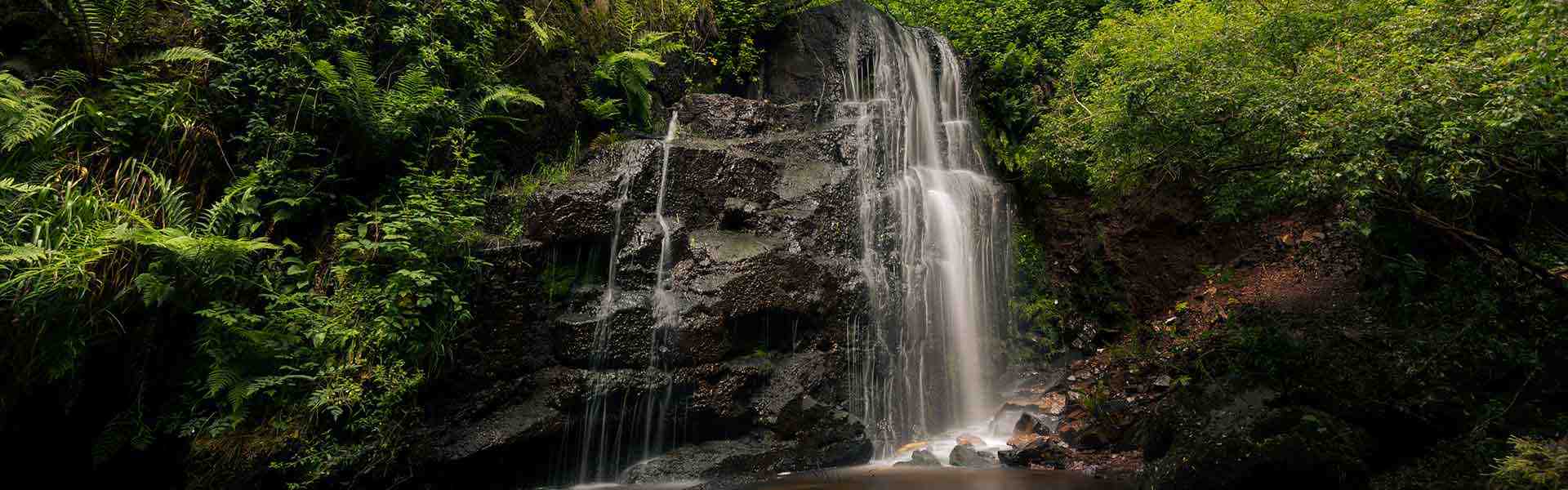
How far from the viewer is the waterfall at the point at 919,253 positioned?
8.37 m

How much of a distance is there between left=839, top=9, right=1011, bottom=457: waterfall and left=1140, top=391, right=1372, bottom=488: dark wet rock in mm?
3153

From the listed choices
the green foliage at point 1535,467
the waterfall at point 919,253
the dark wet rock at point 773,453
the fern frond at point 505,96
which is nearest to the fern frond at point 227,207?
the fern frond at point 505,96

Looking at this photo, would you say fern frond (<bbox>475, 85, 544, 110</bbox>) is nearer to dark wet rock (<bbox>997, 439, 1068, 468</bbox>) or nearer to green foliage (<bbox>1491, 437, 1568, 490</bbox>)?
dark wet rock (<bbox>997, 439, 1068, 468</bbox>)

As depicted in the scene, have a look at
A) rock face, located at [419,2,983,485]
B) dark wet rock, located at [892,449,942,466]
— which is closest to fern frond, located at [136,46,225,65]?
rock face, located at [419,2,983,485]

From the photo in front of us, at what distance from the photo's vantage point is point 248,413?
575 centimetres

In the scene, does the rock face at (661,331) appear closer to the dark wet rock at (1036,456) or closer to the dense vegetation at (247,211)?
the dense vegetation at (247,211)

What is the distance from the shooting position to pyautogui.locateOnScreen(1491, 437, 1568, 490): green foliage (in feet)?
12.2

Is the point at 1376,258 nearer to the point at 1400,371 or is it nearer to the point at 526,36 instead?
the point at 1400,371

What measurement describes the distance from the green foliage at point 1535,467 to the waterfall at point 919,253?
490cm

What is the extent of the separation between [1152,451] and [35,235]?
924 cm

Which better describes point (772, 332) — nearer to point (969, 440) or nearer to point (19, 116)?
point (969, 440)

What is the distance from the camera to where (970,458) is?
286 inches

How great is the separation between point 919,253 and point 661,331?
13.1 feet

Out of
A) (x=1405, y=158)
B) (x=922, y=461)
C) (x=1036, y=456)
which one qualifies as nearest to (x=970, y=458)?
(x=922, y=461)
